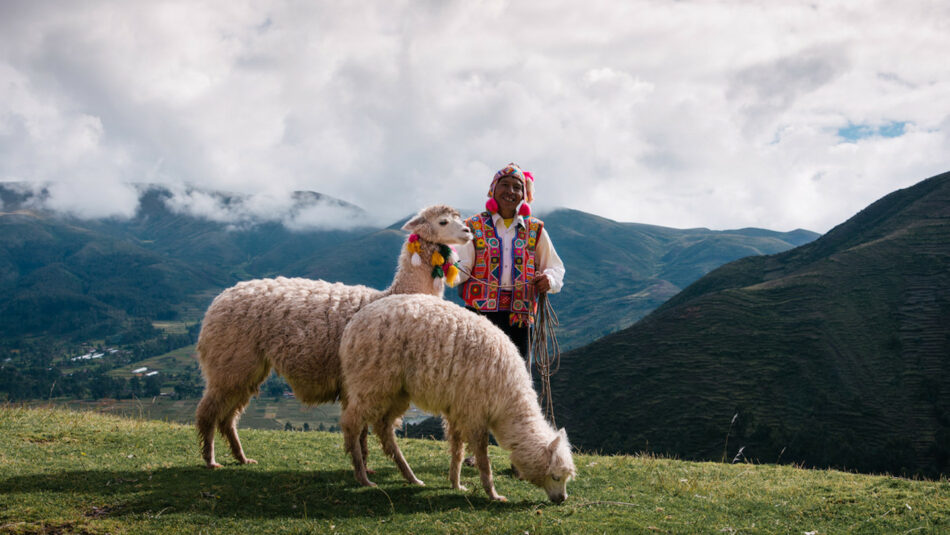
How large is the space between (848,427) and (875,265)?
25096mm

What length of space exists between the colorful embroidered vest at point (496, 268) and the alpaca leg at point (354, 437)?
1787 mm

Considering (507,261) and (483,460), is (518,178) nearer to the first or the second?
(507,261)

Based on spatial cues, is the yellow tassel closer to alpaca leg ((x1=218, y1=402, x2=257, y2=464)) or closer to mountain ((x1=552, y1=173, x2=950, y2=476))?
alpaca leg ((x1=218, y1=402, x2=257, y2=464))

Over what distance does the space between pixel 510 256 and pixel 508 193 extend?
27.3 inches

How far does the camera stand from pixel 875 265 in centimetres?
5797

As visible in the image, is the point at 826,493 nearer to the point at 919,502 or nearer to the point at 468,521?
the point at 919,502

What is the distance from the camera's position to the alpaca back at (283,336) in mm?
5934

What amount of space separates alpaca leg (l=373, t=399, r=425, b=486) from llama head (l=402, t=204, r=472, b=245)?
6.15 ft

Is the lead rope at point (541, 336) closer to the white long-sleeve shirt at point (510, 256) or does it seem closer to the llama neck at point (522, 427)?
the white long-sleeve shirt at point (510, 256)

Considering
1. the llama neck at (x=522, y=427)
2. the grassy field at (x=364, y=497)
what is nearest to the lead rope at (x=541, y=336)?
the llama neck at (x=522, y=427)

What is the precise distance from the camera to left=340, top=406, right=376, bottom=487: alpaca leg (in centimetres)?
546

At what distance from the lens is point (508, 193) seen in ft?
21.5

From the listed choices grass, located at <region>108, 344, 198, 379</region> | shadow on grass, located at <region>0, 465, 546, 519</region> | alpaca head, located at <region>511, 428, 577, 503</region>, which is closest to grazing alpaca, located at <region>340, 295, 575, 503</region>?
alpaca head, located at <region>511, 428, 577, 503</region>

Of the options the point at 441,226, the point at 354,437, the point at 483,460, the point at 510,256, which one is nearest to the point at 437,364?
the point at 483,460
